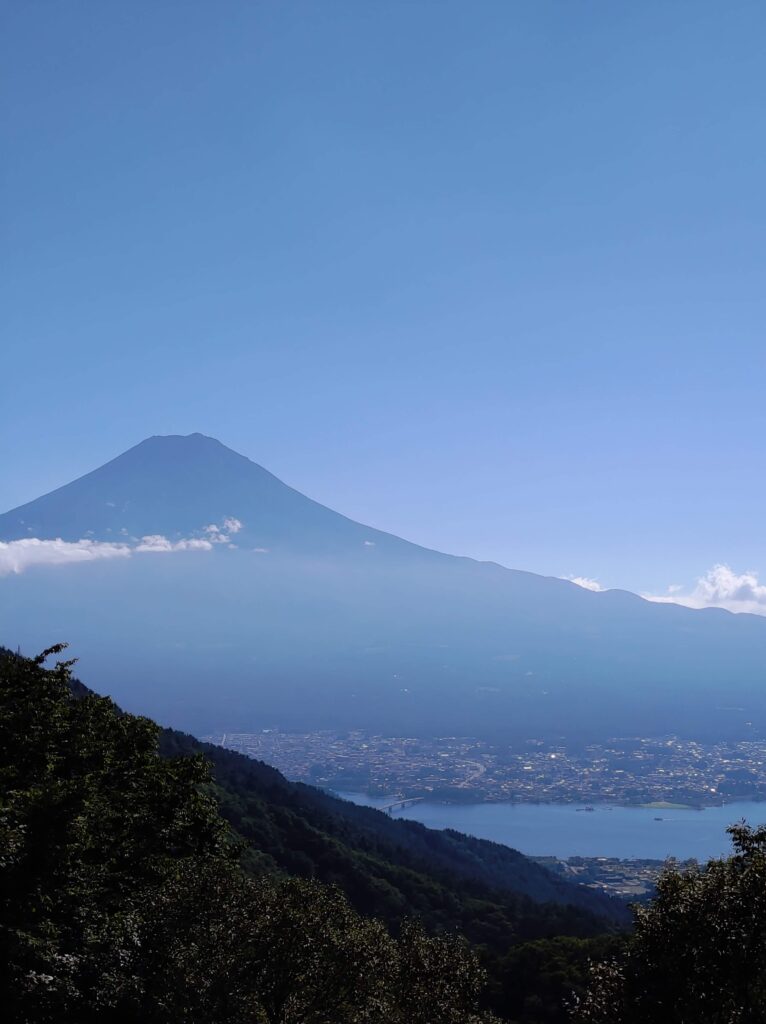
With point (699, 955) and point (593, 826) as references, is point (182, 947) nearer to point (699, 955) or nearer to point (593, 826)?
point (699, 955)

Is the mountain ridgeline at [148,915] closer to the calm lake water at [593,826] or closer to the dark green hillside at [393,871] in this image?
the dark green hillside at [393,871]

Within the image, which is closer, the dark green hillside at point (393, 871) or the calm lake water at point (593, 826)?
the dark green hillside at point (393, 871)

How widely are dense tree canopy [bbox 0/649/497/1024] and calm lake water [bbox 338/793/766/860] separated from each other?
448 feet

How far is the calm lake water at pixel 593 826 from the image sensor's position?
487 ft

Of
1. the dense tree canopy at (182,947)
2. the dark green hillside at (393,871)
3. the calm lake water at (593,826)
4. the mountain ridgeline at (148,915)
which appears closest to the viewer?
the dense tree canopy at (182,947)

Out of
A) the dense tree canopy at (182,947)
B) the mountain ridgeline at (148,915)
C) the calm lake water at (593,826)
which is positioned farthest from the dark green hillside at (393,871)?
the calm lake water at (593,826)

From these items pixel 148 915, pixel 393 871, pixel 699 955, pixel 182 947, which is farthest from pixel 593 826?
pixel 699 955

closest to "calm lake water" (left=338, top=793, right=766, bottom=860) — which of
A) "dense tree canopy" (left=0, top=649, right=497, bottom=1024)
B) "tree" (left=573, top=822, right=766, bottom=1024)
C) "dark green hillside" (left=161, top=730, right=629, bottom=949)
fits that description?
"dark green hillside" (left=161, top=730, right=629, bottom=949)

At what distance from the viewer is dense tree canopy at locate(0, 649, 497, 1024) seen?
16.4 m

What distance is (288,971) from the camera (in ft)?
56.8

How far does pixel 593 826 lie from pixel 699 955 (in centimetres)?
17655

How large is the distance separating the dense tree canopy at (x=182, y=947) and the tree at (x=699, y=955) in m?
4.50

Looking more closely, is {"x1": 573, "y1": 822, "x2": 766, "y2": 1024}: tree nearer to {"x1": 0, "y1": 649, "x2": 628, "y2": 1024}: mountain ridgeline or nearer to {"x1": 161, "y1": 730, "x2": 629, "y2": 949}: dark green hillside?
{"x1": 0, "y1": 649, "x2": 628, "y2": 1024}: mountain ridgeline

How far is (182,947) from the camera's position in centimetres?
1736
